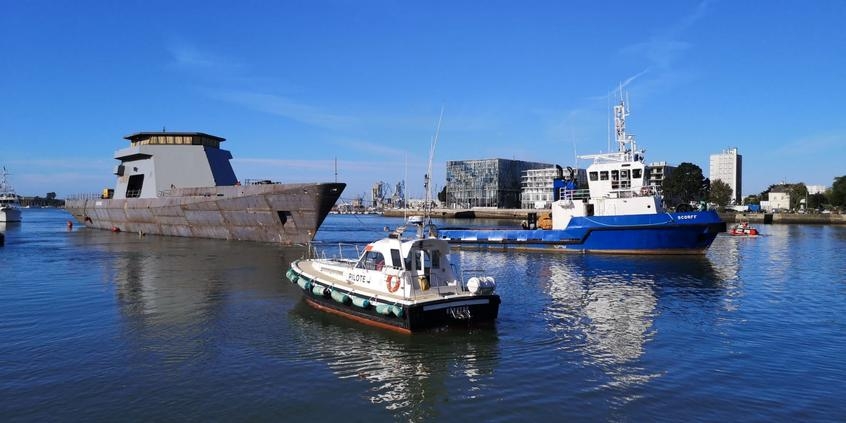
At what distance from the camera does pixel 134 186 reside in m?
57.5

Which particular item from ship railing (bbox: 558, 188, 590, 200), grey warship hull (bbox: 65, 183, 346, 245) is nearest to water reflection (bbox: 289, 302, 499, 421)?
grey warship hull (bbox: 65, 183, 346, 245)

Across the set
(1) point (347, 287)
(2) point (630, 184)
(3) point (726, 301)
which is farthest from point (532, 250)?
(1) point (347, 287)

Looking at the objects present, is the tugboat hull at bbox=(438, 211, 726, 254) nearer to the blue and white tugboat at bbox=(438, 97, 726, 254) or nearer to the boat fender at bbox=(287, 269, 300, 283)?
the blue and white tugboat at bbox=(438, 97, 726, 254)

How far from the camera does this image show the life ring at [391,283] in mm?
15297

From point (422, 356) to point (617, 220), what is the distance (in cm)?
2700

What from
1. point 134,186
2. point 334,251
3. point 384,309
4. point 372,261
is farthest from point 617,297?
point 134,186

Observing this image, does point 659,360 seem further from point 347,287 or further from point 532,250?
point 532,250

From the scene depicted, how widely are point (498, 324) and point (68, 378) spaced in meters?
10.8

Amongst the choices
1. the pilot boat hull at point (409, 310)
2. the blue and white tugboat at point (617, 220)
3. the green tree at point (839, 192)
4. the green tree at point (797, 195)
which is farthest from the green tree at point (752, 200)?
the pilot boat hull at point (409, 310)

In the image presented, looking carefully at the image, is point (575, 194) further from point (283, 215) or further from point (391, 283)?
point (391, 283)

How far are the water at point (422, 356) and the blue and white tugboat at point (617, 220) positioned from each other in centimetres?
1060

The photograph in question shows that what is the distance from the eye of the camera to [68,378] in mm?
11297

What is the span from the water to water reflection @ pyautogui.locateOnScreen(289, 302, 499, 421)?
6 cm

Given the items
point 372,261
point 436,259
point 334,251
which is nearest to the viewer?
point 436,259
